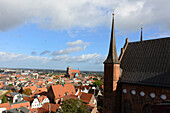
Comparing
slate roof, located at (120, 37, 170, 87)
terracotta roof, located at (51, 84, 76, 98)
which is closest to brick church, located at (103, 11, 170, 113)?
slate roof, located at (120, 37, 170, 87)

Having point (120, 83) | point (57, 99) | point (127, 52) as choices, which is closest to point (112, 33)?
point (127, 52)

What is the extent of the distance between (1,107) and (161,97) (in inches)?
2025

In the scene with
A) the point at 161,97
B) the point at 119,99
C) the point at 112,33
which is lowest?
the point at 119,99

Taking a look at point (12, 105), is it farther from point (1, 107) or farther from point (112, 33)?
point (112, 33)

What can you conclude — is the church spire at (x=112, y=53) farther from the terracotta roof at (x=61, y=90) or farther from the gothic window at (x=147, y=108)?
the terracotta roof at (x=61, y=90)

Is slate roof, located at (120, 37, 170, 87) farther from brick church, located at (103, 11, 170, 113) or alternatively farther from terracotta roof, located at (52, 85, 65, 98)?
terracotta roof, located at (52, 85, 65, 98)

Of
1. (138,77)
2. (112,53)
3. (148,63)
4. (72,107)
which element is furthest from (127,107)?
(72,107)

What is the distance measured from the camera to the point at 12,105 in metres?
48.5

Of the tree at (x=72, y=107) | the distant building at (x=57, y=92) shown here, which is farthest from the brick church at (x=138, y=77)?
the distant building at (x=57, y=92)

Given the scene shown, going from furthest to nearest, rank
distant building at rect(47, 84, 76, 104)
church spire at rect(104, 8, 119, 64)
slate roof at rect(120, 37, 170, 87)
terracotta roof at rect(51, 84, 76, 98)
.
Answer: terracotta roof at rect(51, 84, 76, 98) < distant building at rect(47, 84, 76, 104) < church spire at rect(104, 8, 119, 64) < slate roof at rect(120, 37, 170, 87)

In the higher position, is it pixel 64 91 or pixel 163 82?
pixel 163 82

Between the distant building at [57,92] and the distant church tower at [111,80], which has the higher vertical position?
the distant church tower at [111,80]

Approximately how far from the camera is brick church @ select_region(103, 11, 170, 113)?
15.3 metres

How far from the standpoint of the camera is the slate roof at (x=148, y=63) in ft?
50.8
